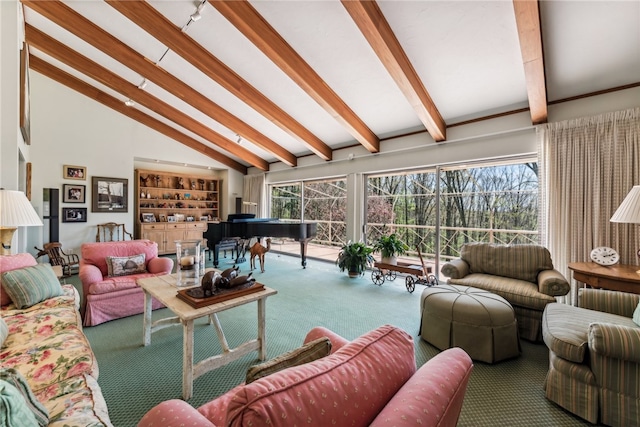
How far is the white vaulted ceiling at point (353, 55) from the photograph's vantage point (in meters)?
2.54

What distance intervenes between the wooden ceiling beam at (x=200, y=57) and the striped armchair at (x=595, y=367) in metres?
4.54

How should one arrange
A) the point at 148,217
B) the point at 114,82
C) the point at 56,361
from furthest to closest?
the point at 148,217, the point at 114,82, the point at 56,361

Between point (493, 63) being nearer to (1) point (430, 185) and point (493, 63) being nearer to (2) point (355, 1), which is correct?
(2) point (355, 1)

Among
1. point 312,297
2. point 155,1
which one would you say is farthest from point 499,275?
point 155,1

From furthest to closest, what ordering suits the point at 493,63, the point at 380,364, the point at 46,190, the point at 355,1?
1. the point at 46,190
2. the point at 493,63
3. the point at 355,1
4. the point at 380,364

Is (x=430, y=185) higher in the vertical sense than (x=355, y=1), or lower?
lower

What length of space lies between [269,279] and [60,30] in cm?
501

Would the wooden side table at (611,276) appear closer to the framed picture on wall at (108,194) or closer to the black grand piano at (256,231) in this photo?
the black grand piano at (256,231)

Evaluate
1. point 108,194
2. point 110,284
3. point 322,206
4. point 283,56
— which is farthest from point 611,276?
point 108,194

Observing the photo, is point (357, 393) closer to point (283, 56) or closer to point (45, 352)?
point (45, 352)

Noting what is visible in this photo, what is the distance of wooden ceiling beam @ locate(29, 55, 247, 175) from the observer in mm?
5098

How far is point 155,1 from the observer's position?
3.10 meters

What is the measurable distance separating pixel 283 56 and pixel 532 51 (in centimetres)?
263

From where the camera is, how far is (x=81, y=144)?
5.60 metres
